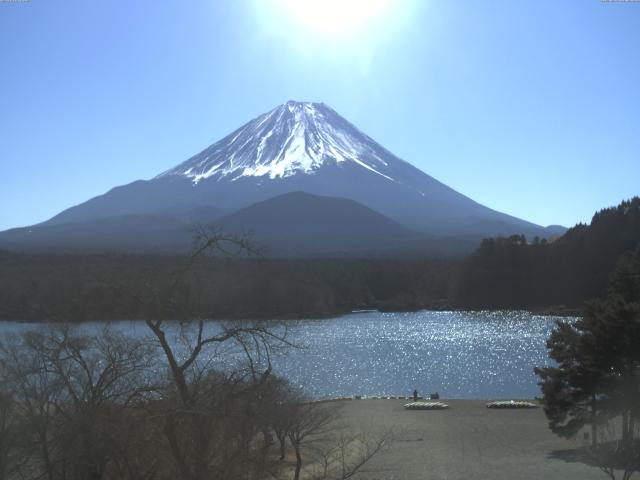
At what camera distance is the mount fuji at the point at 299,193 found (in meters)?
93.1

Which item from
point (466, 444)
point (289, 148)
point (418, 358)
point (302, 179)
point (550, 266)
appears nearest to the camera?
point (466, 444)

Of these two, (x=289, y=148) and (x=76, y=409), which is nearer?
(x=76, y=409)

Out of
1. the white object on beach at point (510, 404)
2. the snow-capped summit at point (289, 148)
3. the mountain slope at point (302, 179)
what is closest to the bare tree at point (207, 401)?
the white object on beach at point (510, 404)

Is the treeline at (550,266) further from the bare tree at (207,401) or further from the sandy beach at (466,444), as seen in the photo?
the bare tree at (207,401)

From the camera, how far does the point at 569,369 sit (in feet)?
42.0

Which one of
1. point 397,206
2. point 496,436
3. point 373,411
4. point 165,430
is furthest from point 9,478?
point 397,206

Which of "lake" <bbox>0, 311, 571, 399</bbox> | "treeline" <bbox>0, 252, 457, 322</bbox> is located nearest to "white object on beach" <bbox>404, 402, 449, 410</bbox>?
"lake" <bbox>0, 311, 571, 399</bbox>

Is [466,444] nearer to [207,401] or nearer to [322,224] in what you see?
[207,401]

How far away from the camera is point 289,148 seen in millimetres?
121938

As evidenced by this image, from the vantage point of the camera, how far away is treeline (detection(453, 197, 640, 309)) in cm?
4997

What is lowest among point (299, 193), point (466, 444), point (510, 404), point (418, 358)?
point (466, 444)

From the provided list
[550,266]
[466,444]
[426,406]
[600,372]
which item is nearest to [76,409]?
[600,372]

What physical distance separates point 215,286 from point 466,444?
773 centimetres

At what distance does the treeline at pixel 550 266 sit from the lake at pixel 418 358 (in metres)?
7.36
